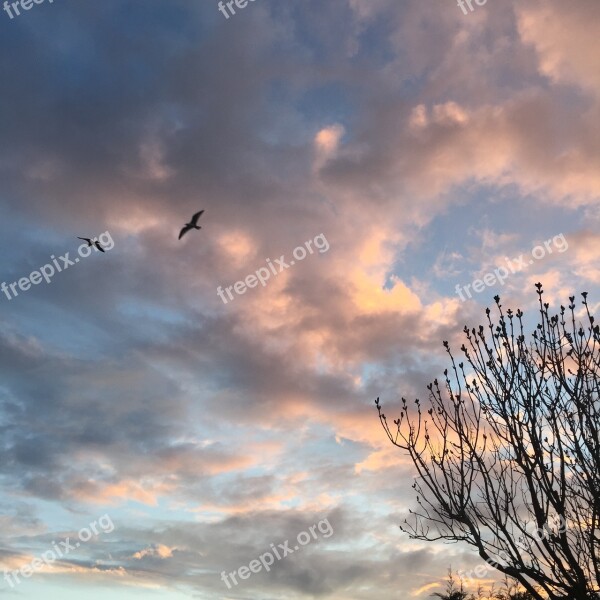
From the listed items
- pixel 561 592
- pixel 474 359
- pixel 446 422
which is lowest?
pixel 561 592

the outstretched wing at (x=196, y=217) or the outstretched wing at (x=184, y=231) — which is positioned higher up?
the outstretched wing at (x=196, y=217)

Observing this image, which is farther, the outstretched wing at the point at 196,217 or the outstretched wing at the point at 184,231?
the outstretched wing at the point at 196,217

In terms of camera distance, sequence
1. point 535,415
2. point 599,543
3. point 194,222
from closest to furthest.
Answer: point 599,543 < point 535,415 < point 194,222

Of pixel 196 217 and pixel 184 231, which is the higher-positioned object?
pixel 196 217

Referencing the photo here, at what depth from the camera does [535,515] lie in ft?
31.8

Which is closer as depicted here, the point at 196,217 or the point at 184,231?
the point at 184,231

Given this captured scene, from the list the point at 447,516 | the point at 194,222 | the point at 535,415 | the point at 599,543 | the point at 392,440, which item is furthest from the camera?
the point at 194,222

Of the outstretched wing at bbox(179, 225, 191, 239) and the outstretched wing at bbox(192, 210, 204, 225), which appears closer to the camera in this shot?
the outstretched wing at bbox(179, 225, 191, 239)

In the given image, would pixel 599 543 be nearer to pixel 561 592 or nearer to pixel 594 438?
pixel 561 592

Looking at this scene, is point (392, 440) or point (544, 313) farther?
point (392, 440)

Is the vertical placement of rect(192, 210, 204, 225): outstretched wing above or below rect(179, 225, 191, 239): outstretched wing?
above

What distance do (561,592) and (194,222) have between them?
1192cm

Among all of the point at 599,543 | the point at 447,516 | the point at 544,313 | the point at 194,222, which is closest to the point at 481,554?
the point at 447,516

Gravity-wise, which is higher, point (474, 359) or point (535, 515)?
point (474, 359)
